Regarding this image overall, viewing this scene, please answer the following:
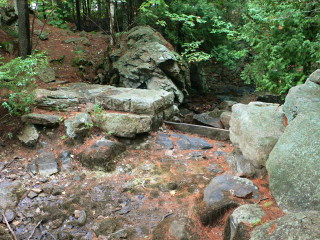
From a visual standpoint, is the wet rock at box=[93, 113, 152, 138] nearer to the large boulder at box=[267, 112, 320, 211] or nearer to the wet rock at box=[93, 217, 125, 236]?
the wet rock at box=[93, 217, 125, 236]

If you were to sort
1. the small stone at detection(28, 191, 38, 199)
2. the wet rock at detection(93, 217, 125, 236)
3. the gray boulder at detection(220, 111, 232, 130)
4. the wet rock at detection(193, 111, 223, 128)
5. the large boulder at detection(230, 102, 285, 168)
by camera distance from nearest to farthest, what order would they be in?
the wet rock at detection(93, 217, 125, 236) < the large boulder at detection(230, 102, 285, 168) < the small stone at detection(28, 191, 38, 199) < the gray boulder at detection(220, 111, 232, 130) < the wet rock at detection(193, 111, 223, 128)

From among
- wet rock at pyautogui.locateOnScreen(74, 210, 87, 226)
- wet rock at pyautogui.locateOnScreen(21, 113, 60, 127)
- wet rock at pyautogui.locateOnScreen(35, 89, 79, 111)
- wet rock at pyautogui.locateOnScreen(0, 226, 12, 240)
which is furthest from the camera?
wet rock at pyautogui.locateOnScreen(35, 89, 79, 111)

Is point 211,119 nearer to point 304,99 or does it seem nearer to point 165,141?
point 165,141

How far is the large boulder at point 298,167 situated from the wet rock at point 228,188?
60 cm

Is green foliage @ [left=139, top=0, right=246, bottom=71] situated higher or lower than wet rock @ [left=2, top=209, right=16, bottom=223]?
higher

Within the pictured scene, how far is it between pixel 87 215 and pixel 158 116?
13.4 feet

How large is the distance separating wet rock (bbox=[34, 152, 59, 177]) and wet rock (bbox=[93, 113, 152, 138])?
143 centimetres

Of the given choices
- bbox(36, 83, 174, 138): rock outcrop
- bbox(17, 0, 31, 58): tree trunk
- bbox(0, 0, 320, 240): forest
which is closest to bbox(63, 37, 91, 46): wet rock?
bbox(0, 0, 320, 240): forest

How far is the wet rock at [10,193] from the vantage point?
4.29 metres

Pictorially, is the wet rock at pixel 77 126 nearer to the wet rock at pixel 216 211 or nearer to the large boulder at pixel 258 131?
the large boulder at pixel 258 131

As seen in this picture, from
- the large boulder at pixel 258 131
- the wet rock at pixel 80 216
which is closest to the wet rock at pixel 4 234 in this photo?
the wet rock at pixel 80 216

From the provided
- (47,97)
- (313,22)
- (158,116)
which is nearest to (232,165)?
(158,116)

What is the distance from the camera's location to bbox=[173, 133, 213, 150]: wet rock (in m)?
7.05

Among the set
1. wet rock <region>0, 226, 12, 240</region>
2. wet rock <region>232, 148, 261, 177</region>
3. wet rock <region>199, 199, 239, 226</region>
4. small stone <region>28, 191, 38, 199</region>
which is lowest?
wet rock <region>0, 226, 12, 240</region>
